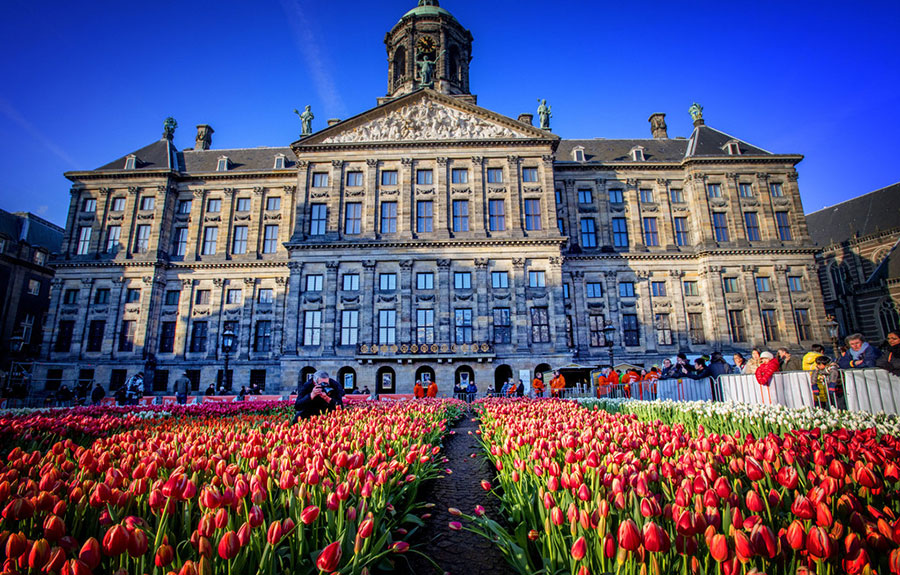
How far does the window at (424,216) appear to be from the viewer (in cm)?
3728

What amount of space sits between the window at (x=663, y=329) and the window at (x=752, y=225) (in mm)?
10878

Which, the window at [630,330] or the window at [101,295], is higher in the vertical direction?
the window at [101,295]

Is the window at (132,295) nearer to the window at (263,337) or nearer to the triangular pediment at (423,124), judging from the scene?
the window at (263,337)

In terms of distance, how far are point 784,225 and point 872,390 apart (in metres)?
39.5

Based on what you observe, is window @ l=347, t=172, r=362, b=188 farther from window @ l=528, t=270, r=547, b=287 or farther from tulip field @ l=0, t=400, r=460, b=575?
tulip field @ l=0, t=400, r=460, b=575

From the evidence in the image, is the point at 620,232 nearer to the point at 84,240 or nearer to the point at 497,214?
the point at 497,214

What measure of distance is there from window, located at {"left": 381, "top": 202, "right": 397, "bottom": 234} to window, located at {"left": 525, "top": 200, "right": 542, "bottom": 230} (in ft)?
36.2

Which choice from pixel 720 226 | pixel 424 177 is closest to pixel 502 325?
pixel 424 177

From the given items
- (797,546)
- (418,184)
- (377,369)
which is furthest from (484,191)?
(797,546)

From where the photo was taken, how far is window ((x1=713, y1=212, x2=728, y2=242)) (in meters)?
40.2

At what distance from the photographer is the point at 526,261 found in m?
35.9

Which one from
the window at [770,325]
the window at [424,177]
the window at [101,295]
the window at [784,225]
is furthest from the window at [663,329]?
the window at [101,295]

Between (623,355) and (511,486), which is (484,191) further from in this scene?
(511,486)

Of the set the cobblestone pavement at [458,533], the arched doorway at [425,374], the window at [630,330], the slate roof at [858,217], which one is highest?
the slate roof at [858,217]
